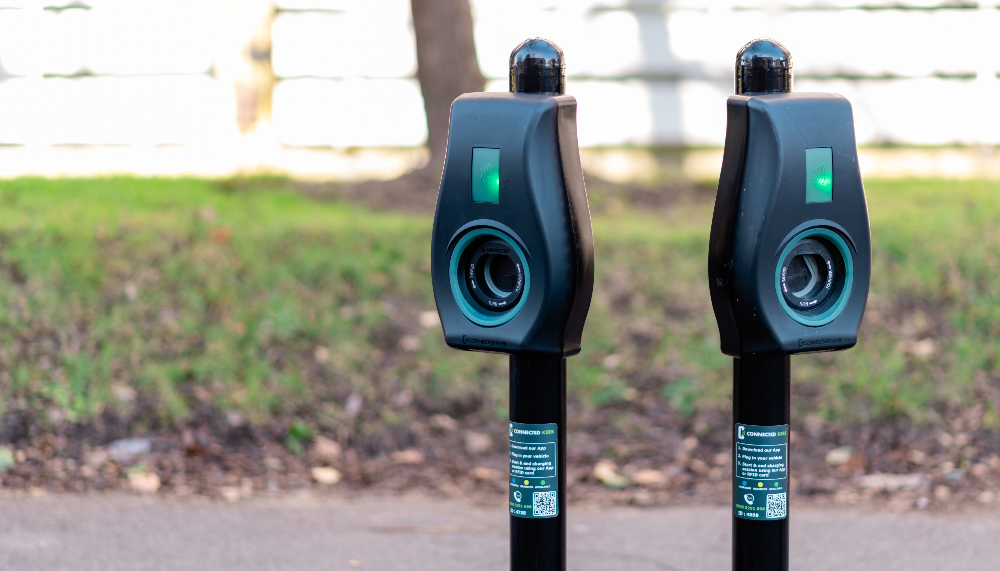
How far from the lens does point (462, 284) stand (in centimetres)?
234

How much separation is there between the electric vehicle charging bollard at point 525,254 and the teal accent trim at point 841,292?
41 centimetres

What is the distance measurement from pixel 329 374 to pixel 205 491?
82 cm

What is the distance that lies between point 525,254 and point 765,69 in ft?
2.11

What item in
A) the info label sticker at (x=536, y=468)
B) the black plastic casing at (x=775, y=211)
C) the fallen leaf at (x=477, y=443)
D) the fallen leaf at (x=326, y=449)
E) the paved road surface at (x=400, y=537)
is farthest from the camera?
the fallen leaf at (x=477, y=443)

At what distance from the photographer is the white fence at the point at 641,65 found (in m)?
8.15

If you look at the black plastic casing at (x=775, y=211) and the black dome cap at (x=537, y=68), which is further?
the black dome cap at (x=537, y=68)

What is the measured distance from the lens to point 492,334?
90.2 inches

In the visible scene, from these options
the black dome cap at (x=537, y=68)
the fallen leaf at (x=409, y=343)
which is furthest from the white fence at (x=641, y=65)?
the black dome cap at (x=537, y=68)

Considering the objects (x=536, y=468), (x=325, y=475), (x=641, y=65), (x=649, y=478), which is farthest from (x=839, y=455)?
(x=641, y=65)

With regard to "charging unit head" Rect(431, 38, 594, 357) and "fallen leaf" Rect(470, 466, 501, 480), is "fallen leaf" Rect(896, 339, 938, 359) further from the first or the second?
"charging unit head" Rect(431, 38, 594, 357)

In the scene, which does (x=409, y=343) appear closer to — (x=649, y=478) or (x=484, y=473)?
(x=484, y=473)

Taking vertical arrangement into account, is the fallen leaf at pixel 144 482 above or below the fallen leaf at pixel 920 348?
below

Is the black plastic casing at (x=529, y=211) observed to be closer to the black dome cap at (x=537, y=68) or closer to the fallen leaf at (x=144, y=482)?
the black dome cap at (x=537, y=68)

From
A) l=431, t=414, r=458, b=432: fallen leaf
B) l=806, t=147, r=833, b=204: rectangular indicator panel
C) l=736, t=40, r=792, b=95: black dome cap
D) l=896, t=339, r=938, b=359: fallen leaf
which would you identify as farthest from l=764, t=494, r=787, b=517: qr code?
l=896, t=339, r=938, b=359: fallen leaf
